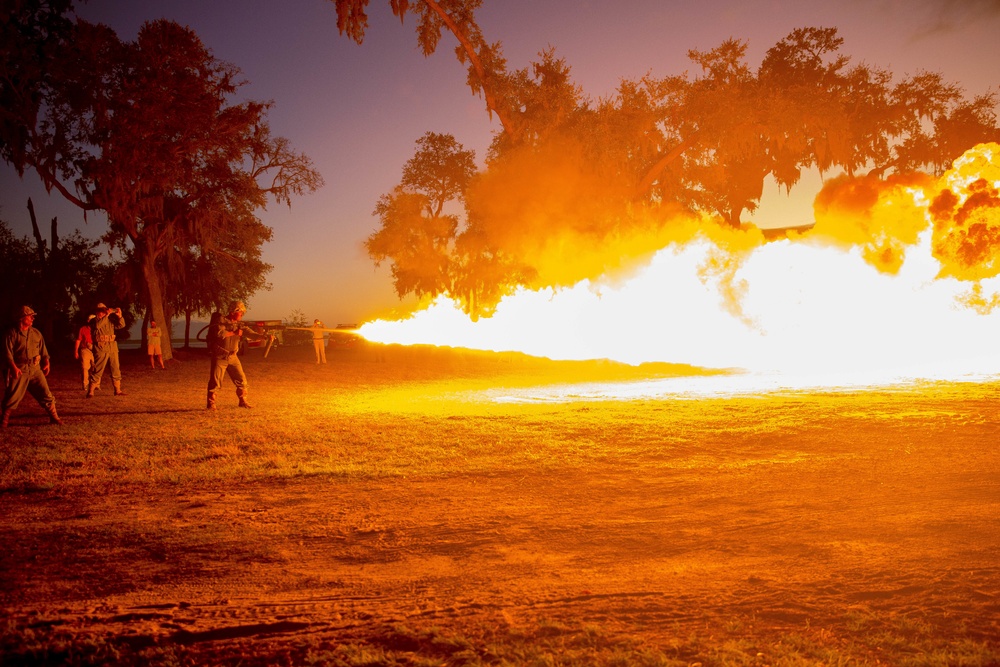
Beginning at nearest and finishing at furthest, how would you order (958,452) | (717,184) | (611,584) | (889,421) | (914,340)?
(611,584)
(958,452)
(889,421)
(914,340)
(717,184)

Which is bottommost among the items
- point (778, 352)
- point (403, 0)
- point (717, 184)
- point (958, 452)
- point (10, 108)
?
point (958, 452)

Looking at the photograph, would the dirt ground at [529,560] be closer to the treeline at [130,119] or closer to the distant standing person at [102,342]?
the distant standing person at [102,342]

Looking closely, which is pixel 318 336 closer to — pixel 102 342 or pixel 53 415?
pixel 102 342

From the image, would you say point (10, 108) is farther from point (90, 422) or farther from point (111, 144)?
point (90, 422)

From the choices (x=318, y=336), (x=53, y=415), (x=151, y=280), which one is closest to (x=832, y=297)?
(x=318, y=336)

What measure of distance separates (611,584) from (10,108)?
32013 millimetres

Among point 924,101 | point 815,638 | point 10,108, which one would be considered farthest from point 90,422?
point 924,101

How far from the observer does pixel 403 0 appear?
22750 millimetres

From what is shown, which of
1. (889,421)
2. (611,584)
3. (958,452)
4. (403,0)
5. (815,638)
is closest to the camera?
(815,638)

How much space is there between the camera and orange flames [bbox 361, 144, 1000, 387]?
18219 mm

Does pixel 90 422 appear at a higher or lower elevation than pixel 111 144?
lower

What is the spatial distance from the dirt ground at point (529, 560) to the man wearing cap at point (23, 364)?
5104 mm

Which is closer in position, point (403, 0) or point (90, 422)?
point (90, 422)

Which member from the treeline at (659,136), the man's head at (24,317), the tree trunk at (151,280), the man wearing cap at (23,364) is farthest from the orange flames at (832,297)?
the man's head at (24,317)
